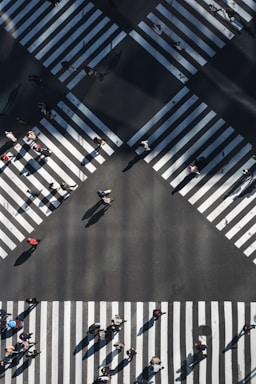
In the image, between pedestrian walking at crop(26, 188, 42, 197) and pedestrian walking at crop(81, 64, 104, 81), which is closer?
pedestrian walking at crop(81, 64, 104, 81)

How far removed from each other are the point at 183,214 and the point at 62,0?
43.6 feet

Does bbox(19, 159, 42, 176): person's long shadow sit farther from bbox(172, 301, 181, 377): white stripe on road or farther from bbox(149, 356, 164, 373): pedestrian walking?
bbox(149, 356, 164, 373): pedestrian walking

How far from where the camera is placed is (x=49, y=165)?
2714cm

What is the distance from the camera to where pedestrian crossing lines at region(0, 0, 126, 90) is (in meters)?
27.0

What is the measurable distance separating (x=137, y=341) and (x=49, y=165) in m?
10.3

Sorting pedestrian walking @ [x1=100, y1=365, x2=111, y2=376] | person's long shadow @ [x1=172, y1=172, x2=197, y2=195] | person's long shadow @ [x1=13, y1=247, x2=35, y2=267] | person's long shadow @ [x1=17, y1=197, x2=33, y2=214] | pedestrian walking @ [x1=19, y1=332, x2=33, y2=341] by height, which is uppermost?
person's long shadow @ [x1=17, y1=197, x2=33, y2=214]

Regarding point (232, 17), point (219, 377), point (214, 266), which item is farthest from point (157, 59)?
point (219, 377)

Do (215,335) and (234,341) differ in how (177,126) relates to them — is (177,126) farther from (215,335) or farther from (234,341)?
(234,341)

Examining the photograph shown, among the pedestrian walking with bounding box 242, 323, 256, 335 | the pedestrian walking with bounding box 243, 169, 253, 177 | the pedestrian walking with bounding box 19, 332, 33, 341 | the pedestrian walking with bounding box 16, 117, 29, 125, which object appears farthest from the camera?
the pedestrian walking with bounding box 16, 117, 29, 125

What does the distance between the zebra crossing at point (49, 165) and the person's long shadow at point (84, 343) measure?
6.11 metres

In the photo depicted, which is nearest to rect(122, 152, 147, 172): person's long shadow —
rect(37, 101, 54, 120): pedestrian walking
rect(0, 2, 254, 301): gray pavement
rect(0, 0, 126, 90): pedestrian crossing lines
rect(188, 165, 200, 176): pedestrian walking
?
rect(0, 2, 254, 301): gray pavement

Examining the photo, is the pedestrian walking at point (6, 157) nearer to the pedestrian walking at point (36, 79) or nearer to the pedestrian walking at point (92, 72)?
the pedestrian walking at point (36, 79)

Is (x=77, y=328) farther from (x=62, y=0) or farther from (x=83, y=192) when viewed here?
(x=62, y=0)

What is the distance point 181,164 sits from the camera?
26.3 m
